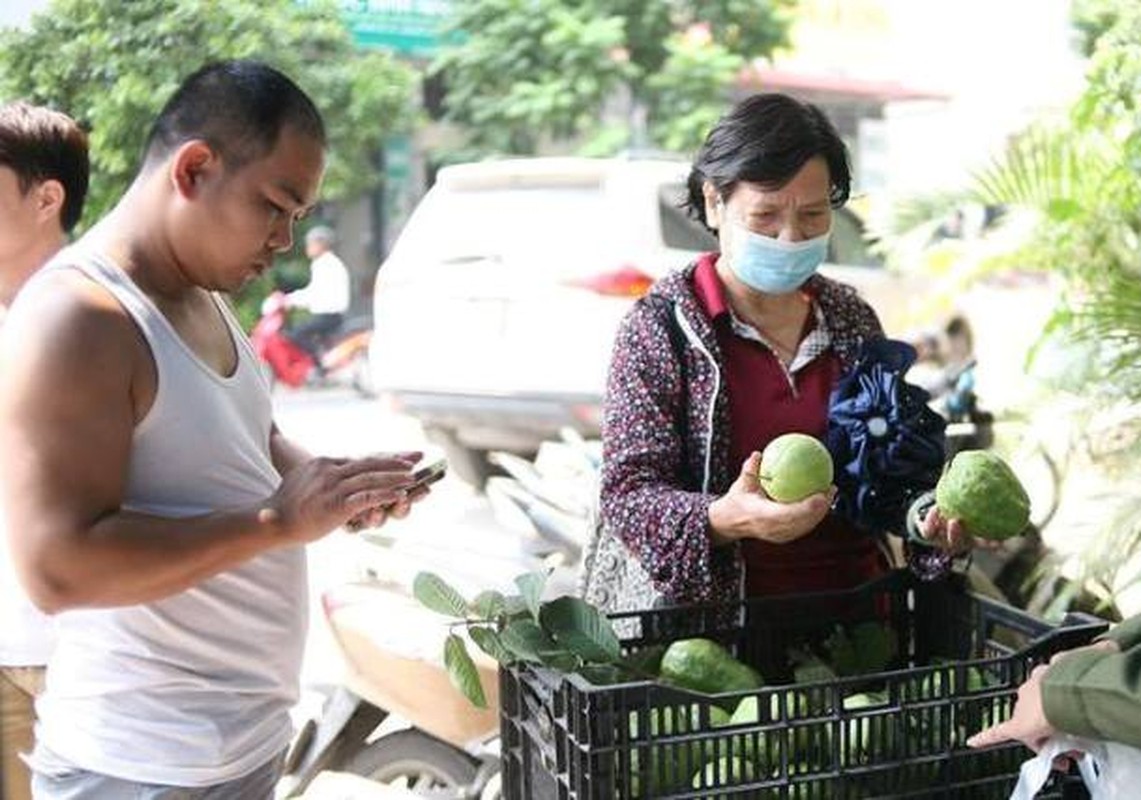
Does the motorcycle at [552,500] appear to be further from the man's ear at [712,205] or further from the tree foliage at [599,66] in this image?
the tree foliage at [599,66]

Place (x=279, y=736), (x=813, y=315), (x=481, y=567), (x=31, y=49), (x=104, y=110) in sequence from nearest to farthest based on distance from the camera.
Result: (x=279, y=736) → (x=813, y=315) → (x=31, y=49) → (x=104, y=110) → (x=481, y=567)

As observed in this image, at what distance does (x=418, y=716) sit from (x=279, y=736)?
3.94 ft

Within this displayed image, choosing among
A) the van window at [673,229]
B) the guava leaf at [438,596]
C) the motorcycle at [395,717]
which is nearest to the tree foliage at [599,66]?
the van window at [673,229]

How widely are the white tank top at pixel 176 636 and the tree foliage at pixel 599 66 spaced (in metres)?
8.34

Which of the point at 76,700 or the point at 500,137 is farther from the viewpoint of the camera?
the point at 500,137

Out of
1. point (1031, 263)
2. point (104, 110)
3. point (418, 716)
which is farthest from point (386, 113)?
point (1031, 263)

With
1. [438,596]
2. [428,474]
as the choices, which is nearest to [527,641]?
[438,596]

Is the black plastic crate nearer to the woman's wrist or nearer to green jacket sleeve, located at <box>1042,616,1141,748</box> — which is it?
green jacket sleeve, located at <box>1042,616,1141,748</box>

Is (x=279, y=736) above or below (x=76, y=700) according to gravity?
below

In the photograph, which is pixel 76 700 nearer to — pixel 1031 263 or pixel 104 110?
pixel 104 110

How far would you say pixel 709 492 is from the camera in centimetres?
198

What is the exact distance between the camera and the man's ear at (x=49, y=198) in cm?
212

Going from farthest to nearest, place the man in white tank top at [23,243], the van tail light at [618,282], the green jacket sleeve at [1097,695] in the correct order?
the van tail light at [618,282]
the man in white tank top at [23,243]
the green jacket sleeve at [1097,695]

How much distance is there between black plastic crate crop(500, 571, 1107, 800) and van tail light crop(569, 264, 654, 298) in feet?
13.0
